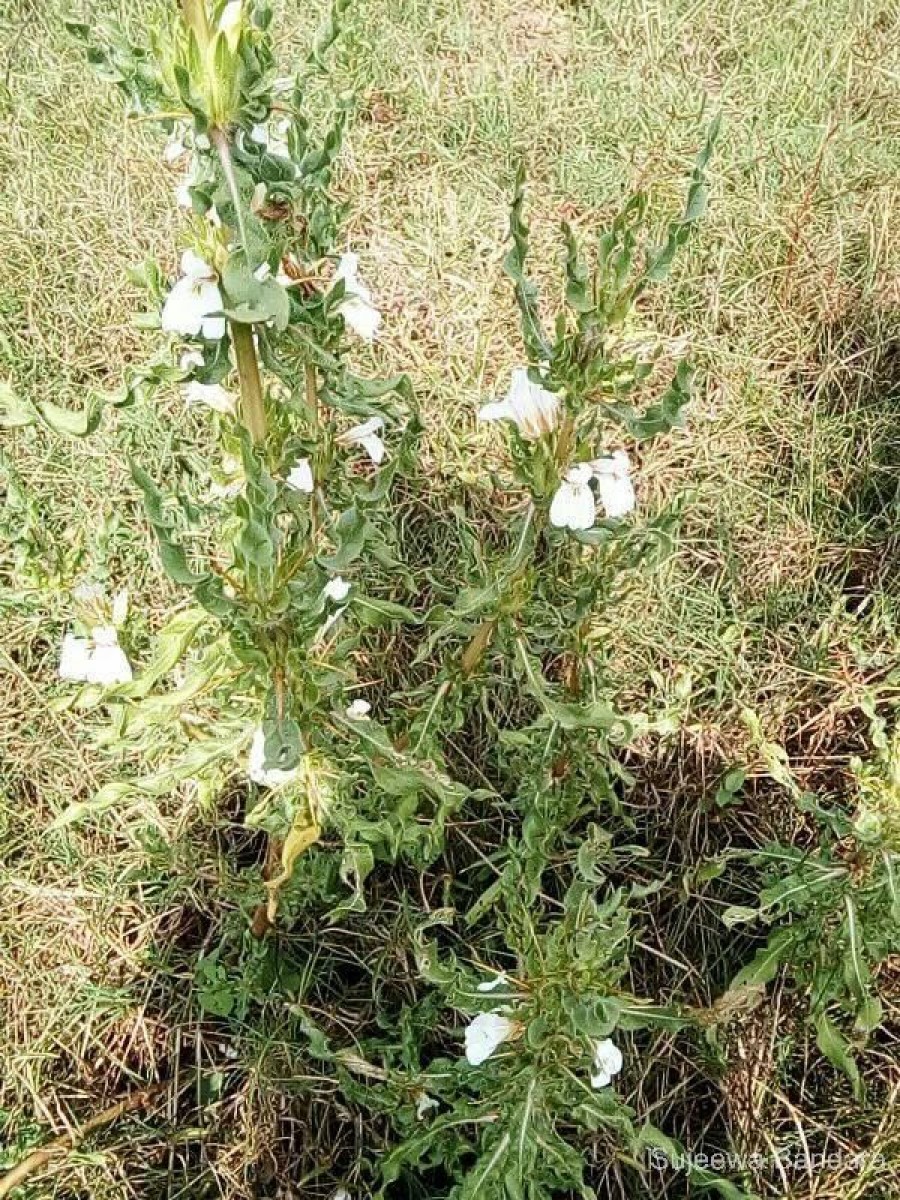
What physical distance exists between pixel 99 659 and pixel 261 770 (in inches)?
11.3

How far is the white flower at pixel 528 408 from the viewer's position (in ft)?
4.48

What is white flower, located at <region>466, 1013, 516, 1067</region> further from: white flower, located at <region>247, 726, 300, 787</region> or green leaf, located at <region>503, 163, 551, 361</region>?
green leaf, located at <region>503, 163, 551, 361</region>

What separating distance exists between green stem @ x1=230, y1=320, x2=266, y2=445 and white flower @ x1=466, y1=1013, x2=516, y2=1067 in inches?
31.2

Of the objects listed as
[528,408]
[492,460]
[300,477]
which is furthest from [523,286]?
[492,460]

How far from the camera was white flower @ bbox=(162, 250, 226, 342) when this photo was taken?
1.18 m

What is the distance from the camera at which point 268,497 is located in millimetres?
1150

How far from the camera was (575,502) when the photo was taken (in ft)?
4.66

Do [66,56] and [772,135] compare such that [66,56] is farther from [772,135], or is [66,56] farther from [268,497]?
[268,497]

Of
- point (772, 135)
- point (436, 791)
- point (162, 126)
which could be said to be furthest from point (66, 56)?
point (436, 791)

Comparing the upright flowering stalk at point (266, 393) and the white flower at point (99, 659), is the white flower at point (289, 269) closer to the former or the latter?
the upright flowering stalk at point (266, 393)

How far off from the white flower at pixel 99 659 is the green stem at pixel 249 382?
0.39 m

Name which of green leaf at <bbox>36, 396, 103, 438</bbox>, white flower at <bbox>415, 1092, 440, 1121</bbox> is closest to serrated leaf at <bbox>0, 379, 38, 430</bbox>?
green leaf at <bbox>36, 396, 103, 438</bbox>

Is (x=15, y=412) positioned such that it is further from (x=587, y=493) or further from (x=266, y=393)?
(x=587, y=493)

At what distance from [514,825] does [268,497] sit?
3.92 feet
